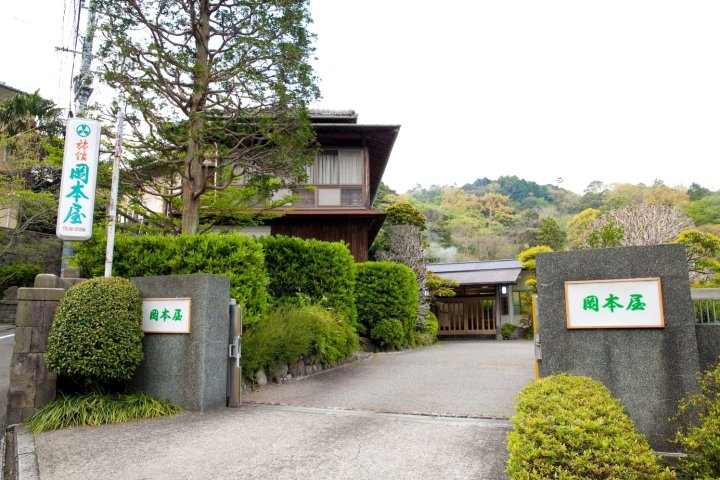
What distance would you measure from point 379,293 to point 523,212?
39533 mm

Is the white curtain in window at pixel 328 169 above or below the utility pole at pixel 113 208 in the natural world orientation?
above

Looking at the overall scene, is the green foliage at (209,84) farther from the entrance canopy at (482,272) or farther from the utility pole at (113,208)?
the entrance canopy at (482,272)

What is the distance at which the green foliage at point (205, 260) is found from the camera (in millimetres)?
6941

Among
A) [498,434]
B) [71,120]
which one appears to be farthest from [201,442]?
[71,120]

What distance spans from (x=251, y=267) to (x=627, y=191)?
153ft

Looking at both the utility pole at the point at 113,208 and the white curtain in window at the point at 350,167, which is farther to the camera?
the white curtain in window at the point at 350,167

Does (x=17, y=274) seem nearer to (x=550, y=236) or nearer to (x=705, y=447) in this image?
(x=705, y=447)

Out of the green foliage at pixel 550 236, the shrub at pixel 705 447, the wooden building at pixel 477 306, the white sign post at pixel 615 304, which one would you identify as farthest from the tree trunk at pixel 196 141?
the green foliage at pixel 550 236

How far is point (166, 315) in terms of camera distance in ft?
19.7

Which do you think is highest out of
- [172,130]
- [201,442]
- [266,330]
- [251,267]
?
[172,130]

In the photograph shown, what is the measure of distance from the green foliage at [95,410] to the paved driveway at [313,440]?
Answer: 0.69 feet

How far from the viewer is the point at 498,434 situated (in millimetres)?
4492

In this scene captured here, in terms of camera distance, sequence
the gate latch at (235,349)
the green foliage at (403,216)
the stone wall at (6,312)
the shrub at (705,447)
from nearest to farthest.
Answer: the shrub at (705,447) → the gate latch at (235,349) → the green foliage at (403,216) → the stone wall at (6,312)

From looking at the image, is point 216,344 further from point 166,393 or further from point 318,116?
point 318,116
